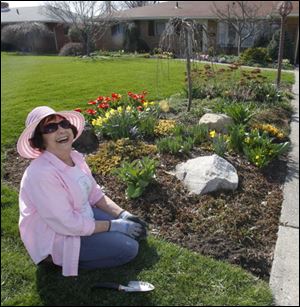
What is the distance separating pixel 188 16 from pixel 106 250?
1640 cm

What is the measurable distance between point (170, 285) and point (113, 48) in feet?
62.0

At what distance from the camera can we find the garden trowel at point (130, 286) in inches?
101

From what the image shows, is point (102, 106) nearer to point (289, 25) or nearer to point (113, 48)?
point (113, 48)

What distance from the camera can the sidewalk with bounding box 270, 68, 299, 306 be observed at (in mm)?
2592

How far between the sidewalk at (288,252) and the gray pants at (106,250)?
1.03 metres

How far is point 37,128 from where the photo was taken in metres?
2.62

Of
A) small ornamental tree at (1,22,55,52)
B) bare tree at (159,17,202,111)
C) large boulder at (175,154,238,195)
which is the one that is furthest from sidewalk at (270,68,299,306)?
bare tree at (159,17,202,111)

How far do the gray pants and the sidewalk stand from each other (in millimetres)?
1025

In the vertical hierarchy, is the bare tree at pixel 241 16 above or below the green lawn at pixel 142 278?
above

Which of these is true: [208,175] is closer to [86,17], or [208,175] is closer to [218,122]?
[218,122]

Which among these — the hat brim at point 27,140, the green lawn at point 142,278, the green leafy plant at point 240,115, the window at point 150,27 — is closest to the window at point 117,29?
the window at point 150,27

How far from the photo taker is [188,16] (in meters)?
17.5

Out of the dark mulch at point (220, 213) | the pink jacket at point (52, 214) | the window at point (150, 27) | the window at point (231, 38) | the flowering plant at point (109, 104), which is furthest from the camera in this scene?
the window at point (150, 27)

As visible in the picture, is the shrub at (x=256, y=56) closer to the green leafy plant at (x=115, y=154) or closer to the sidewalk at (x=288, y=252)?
the green leafy plant at (x=115, y=154)
